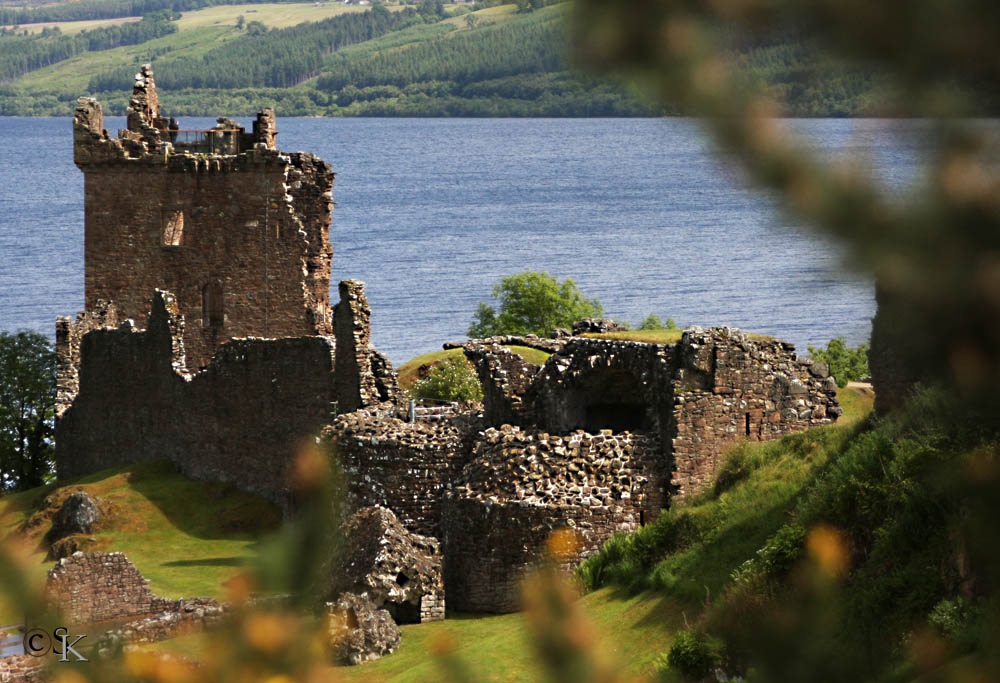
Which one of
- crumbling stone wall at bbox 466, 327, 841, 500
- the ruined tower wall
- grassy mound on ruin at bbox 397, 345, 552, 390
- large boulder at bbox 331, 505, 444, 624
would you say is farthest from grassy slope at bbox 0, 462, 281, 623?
crumbling stone wall at bbox 466, 327, 841, 500

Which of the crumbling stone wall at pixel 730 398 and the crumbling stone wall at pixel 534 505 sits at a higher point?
the crumbling stone wall at pixel 730 398

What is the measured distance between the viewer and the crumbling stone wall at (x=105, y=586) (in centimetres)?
2630

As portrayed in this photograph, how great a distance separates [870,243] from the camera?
379cm

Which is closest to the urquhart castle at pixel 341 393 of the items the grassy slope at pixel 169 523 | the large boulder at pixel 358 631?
the large boulder at pixel 358 631

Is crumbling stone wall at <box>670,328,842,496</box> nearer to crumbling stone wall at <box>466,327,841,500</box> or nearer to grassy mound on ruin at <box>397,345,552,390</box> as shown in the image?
crumbling stone wall at <box>466,327,841,500</box>

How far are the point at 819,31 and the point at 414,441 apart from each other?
22703 millimetres

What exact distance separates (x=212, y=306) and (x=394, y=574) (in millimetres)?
22637

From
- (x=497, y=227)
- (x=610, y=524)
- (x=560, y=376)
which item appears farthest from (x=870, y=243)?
(x=497, y=227)

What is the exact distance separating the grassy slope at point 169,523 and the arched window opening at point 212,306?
6.05 m

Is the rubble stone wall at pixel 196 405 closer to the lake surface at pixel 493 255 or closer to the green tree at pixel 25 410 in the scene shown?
the green tree at pixel 25 410

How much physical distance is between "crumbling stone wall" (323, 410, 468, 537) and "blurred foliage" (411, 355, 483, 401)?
11.9 m

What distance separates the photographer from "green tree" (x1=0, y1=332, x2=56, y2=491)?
158 feet

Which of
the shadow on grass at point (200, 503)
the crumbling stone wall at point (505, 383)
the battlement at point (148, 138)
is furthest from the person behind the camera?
the battlement at point (148, 138)

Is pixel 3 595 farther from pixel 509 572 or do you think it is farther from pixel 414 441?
pixel 414 441
